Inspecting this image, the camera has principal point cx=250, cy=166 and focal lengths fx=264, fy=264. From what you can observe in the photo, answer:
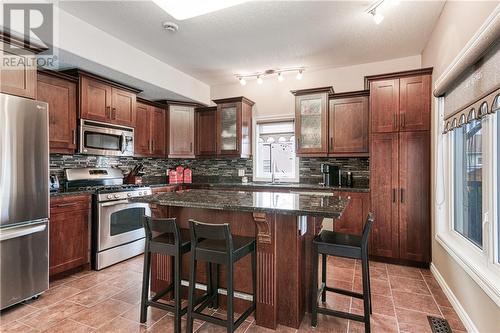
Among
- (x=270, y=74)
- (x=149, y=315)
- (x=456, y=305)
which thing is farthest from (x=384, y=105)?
(x=149, y=315)

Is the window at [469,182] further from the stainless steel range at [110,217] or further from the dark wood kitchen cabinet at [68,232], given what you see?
the dark wood kitchen cabinet at [68,232]

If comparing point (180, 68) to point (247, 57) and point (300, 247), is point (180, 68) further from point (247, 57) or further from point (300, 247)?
point (300, 247)

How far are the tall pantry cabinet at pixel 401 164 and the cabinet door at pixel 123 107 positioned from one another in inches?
137

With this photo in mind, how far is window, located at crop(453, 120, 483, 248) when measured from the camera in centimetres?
211

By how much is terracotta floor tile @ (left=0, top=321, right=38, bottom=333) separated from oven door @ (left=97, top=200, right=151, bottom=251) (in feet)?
3.76

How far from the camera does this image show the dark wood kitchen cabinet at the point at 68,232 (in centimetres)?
287

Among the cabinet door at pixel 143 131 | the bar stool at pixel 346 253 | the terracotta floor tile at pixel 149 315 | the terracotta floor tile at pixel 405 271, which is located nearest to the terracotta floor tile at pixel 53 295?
the terracotta floor tile at pixel 149 315

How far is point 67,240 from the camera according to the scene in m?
3.01

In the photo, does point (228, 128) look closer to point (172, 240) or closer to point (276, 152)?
point (276, 152)

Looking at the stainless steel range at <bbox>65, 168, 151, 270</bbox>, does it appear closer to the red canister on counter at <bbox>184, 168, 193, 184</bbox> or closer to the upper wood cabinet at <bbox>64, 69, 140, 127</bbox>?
the upper wood cabinet at <bbox>64, 69, 140, 127</bbox>

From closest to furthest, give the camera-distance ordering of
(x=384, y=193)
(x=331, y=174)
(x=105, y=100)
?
(x=384, y=193)
(x=105, y=100)
(x=331, y=174)

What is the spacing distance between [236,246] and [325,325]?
982mm

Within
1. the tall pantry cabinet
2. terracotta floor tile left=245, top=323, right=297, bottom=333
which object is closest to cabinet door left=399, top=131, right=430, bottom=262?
the tall pantry cabinet

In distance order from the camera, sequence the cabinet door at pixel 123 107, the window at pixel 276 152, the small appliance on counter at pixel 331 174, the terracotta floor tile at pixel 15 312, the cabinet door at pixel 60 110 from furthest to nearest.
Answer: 1. the window at pixel 276 152
2. the small appliance on counter at pixel 331 174
3. the cabinet door at pixel 123 107
4. the cabinet door at pixel 60 110
5. the terracotta floor tile at pixel 15 312
